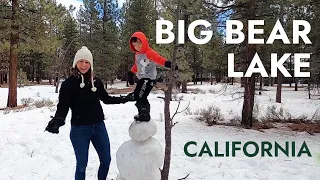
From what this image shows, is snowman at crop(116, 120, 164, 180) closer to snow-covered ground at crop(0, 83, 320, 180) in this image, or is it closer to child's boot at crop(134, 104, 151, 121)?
child's boot at crop(134, 104, 151, 121)

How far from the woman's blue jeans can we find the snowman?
221mm

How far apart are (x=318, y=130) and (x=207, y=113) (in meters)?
3.19

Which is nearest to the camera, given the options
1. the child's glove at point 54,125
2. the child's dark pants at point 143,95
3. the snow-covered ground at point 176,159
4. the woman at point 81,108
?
the child's glove at point 54,125

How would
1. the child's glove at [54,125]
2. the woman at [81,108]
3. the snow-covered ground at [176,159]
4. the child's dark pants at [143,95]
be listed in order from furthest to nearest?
the snow-covered ground at [176,159] < the child's dark pants at [143,95] < the woman at [81,108] < the child's glove at [54,125]

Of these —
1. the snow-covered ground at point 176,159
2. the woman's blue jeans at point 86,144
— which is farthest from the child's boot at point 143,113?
the snow-covered ground at point 176,159

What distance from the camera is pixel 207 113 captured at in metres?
10.0

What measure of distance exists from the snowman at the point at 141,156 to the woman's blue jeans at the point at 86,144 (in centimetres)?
22

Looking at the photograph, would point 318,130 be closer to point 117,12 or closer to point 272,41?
point 272,41

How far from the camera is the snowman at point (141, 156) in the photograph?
3697 mm

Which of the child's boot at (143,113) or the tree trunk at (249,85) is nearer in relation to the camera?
the child's boot at (143,113)

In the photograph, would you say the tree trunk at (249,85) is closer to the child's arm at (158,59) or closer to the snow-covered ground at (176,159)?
the snow-covered ground at (176,159)

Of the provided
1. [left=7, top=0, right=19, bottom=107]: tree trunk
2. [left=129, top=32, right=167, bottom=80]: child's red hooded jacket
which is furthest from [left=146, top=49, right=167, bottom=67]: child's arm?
[left=7, top=0, right=19, bottom=107]: tree trunk

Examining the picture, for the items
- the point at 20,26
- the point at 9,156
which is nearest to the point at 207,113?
the point at 9,156

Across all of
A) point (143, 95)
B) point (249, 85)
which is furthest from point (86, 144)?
point (249, 85)
